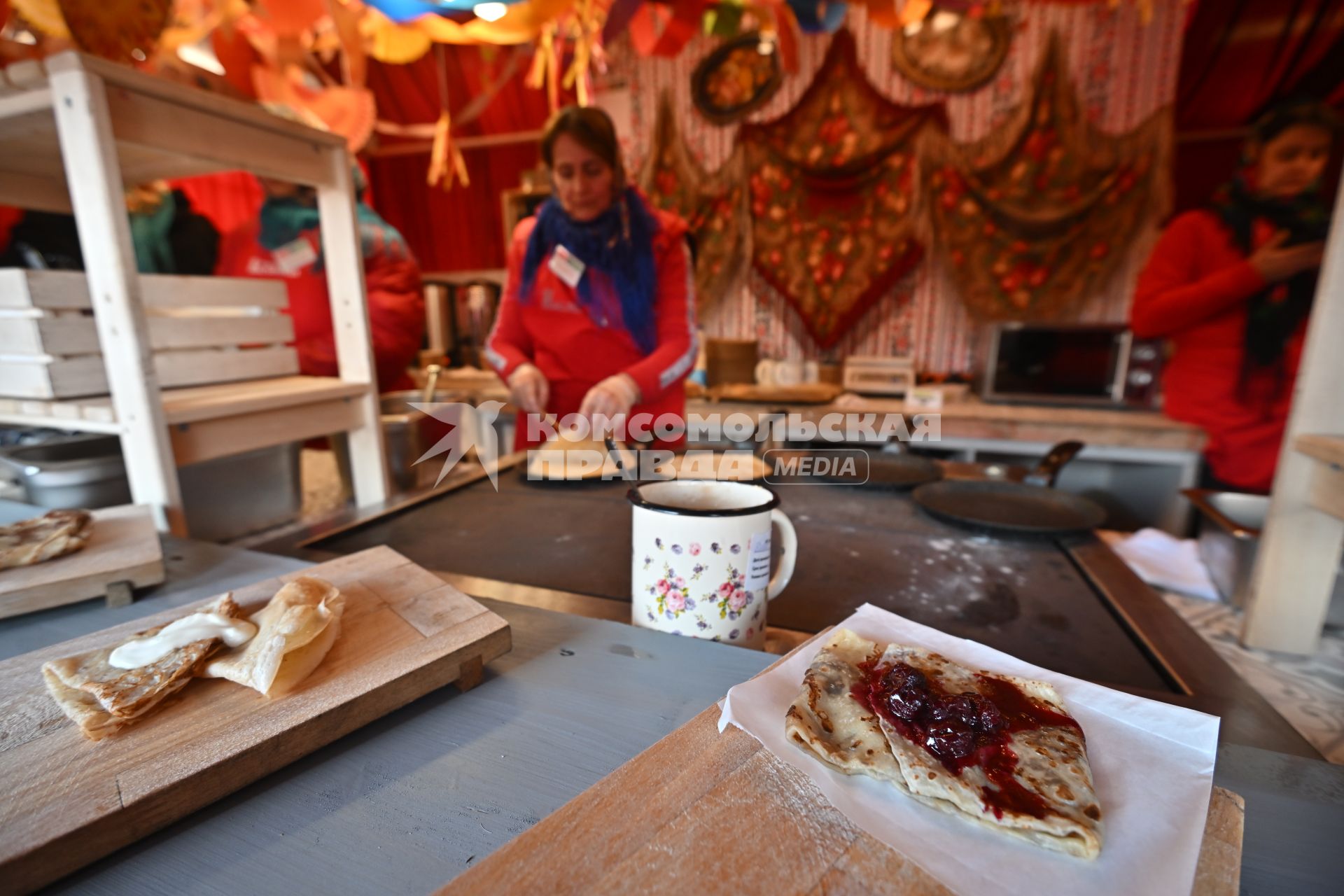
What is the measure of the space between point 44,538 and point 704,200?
3.07 metres

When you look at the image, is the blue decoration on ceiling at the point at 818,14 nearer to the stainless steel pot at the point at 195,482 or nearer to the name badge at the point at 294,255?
the name badge at the point at 294,255

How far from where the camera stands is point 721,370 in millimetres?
3195

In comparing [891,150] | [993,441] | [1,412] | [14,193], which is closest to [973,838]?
[1,412]

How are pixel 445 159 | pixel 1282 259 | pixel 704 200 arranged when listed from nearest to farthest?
pixel 1282 259 < pixel 704 200 < pixel 445 159

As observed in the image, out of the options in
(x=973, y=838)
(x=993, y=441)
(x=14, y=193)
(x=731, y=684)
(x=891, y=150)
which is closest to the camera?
(x=973, y=838)

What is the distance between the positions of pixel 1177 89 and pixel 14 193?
3.85m

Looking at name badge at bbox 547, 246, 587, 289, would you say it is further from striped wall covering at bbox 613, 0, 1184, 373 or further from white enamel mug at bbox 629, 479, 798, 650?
striped wall covering at bbox 613, 0, 1184, 373

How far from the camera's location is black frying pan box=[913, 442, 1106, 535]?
3.20 feet

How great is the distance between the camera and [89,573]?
0.67 meters

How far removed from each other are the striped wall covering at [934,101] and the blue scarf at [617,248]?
1.77 m

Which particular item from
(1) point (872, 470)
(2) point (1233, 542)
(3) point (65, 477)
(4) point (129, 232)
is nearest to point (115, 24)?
(4) point (129, 232)

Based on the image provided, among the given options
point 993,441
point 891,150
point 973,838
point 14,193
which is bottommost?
point 993,441

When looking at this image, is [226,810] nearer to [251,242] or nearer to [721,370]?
[251,242]

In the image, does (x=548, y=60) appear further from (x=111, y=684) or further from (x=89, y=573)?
(x=111, y=684)
